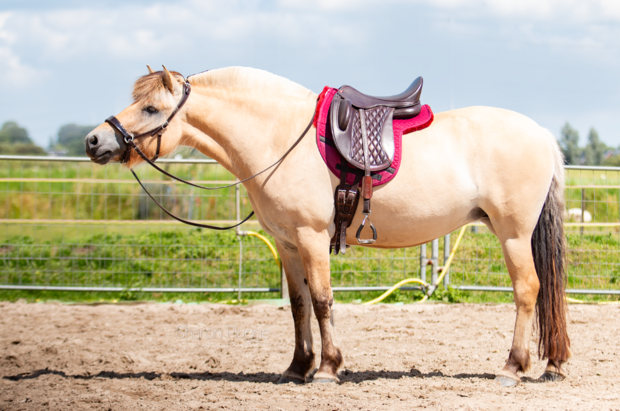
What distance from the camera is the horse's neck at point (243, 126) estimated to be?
3.48 m

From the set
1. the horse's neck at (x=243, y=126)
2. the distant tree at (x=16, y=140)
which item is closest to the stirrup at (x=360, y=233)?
the horse's neck at (x=243, y=126)

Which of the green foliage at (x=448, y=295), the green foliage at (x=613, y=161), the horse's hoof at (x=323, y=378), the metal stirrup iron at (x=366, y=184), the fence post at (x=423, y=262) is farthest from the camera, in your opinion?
the green foliage at (x=613, y=161)

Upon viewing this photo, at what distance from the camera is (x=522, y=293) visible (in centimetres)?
357

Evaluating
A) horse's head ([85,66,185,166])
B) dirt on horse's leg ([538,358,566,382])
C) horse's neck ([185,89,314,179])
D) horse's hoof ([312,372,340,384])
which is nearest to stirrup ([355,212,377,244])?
horse's neck ([185,89,314,179])

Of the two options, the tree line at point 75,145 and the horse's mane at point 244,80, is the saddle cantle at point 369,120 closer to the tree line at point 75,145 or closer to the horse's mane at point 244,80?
the horse's mane at point 244,80

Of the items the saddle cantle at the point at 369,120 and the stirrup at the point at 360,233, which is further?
the stirrup at the point at 360,233

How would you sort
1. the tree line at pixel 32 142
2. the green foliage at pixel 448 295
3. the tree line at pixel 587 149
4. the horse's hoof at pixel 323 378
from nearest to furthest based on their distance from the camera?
1. the horse's hoof at pixel 323 378
2. the green foliage at pixel 448 295
3. the tree line at pixel 32 142
4. the tree line at pixel 587 149

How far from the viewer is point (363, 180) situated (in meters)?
3.33

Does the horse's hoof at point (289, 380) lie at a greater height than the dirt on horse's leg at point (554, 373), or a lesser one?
lesser

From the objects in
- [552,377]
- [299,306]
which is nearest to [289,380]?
[299,306]

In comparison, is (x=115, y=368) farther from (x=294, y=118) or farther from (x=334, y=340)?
(x=294, y=118)

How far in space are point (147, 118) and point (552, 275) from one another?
10.2ft

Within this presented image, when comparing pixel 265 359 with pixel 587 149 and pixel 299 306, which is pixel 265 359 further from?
pixel 587 149

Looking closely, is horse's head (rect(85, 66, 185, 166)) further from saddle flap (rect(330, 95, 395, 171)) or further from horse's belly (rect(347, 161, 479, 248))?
horse's belly (rect(347, 161, 479, 248))
